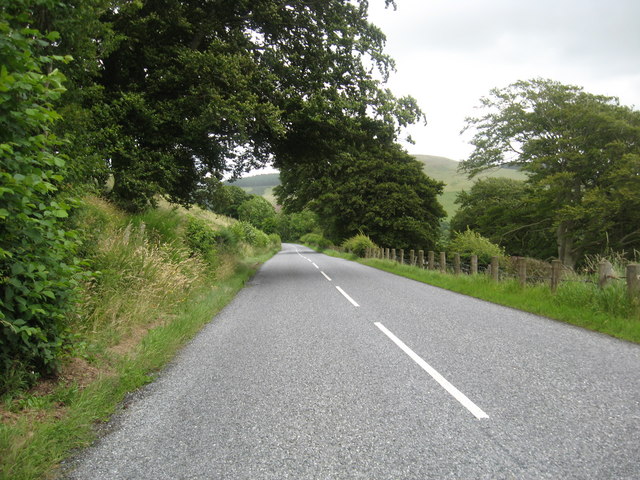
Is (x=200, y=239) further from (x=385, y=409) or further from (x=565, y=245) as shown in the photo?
(x=565, y=245)

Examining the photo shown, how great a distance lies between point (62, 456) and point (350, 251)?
1289 inches

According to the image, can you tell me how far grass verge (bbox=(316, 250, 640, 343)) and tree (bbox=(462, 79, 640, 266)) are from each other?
14123 mm

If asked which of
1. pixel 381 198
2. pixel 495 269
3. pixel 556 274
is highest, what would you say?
pixel 381 198

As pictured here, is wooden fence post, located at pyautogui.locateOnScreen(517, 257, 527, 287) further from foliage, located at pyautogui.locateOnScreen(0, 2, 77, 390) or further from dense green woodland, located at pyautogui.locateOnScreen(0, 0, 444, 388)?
foliage, located at pyautogui.locateOnScreen(0, 2, 77, 390)

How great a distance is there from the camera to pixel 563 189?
22.9 m

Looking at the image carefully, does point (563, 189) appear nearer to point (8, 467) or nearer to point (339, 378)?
point (339, 378)

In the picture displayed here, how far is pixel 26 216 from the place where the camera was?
264 centimetres

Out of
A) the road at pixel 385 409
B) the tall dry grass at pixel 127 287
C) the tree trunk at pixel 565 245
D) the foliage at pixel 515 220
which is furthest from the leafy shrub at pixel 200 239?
the tree trunk at pixel 565 245

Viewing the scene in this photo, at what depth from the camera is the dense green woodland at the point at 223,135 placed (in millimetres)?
2918

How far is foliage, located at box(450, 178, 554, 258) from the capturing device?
1099 inches

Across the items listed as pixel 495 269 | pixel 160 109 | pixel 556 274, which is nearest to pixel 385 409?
pixel 556 274

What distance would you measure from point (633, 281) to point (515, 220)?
84.2ft

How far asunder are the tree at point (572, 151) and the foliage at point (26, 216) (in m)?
24.3

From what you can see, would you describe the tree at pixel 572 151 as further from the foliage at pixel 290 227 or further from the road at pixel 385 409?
the foliage at pixel 290 227
